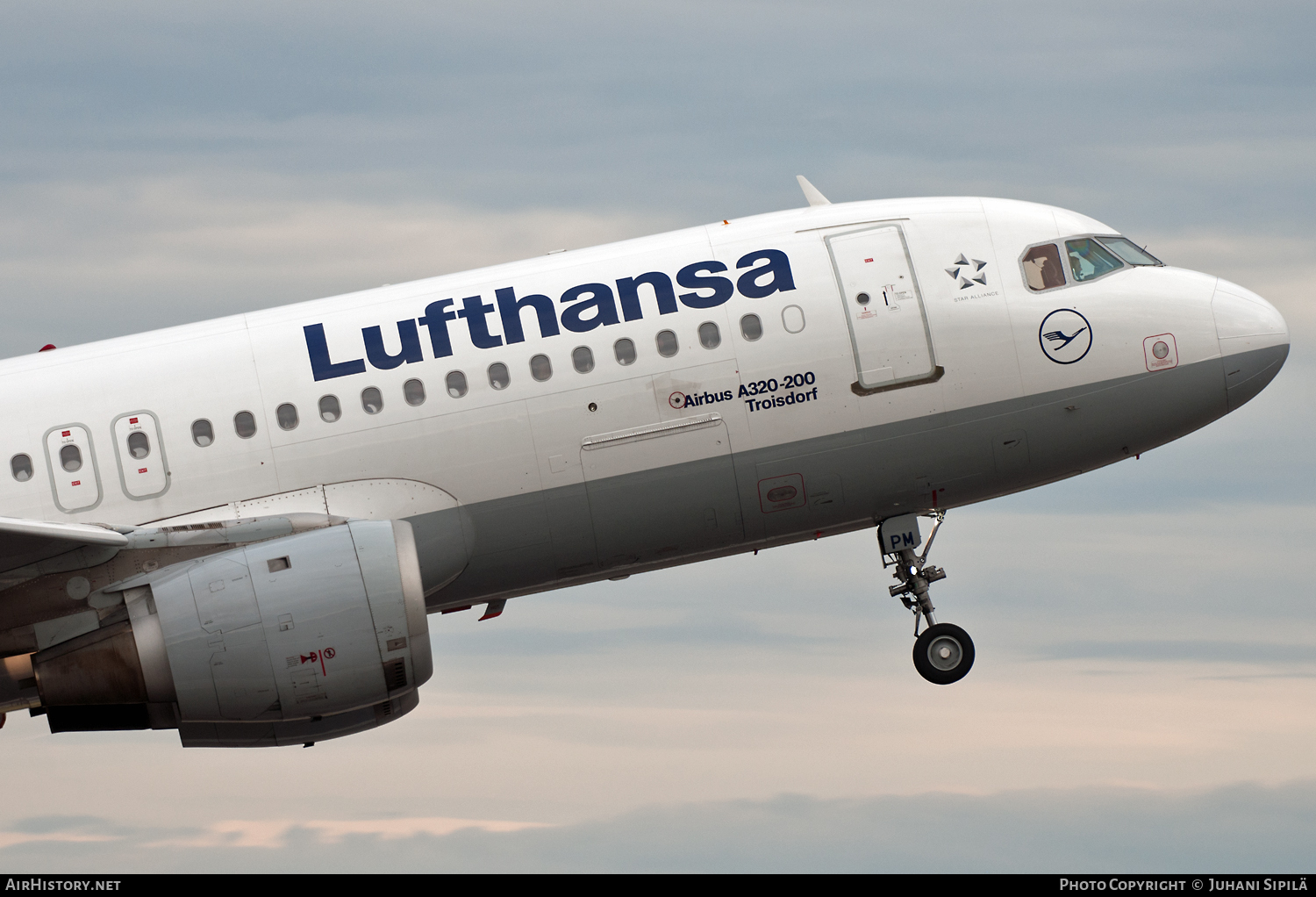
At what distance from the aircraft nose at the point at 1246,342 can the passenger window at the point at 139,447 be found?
14.2 metres

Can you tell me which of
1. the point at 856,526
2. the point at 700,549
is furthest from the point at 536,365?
the point at 856,526

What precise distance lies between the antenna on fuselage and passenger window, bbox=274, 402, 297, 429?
7733mm

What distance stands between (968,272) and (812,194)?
2868mm

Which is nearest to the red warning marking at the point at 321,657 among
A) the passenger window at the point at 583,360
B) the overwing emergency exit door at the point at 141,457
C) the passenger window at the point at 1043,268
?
the overwing emergency exit door at the point at 141,457

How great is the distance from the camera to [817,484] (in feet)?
63.4

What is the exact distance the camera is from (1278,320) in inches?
789

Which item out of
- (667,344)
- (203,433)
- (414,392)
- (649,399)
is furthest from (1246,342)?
(203,433)

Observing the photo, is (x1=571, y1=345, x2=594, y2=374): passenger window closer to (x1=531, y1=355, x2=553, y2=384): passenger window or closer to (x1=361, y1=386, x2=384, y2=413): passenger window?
(x1=531, y1=355, x2=553, y2=384): passenger window

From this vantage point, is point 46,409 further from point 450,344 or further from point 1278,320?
point 1278,320

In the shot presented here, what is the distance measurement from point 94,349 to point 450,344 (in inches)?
201

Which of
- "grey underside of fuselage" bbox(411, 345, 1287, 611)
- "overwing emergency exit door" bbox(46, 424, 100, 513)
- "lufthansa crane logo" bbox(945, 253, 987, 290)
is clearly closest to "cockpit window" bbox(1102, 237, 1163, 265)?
"grey underside of fuselage" bbox(411, 345, 1287, 611)

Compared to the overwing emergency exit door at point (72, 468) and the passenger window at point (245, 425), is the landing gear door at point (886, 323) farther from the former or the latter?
the overwing emergency exit door at point (72, 468)

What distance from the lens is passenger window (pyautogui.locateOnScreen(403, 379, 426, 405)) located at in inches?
749

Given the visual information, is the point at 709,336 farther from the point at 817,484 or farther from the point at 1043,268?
the point at 1043,268
